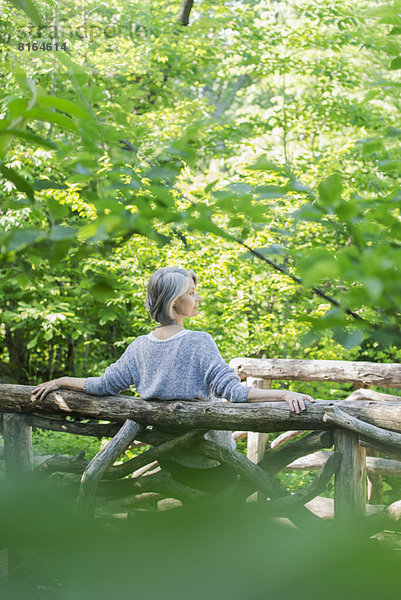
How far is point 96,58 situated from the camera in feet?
26.6

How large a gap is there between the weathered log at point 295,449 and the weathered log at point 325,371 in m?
1.66

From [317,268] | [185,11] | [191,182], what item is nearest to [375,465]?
[317,268]

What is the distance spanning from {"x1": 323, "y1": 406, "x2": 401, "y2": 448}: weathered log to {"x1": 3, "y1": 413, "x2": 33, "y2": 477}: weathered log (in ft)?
4.92

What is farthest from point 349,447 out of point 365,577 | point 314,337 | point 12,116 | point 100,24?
point 100,24

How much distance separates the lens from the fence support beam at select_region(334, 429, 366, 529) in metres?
2.52

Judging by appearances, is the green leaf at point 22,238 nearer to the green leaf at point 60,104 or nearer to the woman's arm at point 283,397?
the green leaf at point 60,104

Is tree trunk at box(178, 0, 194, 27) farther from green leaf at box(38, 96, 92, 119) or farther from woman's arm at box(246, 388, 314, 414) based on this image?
green leaf at box(38, 96, 92, 119)

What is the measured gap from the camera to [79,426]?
3.02m

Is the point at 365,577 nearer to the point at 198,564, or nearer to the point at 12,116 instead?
the point at 198,564

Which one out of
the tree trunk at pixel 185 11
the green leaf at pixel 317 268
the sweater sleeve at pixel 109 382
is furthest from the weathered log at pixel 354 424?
the tree trunk at pixel 185 11

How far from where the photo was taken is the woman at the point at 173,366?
2773mm

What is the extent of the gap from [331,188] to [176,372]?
5.89ft

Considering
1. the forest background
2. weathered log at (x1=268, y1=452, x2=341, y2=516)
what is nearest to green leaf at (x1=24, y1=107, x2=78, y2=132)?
the forest background

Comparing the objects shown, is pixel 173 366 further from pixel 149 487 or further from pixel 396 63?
pixel 396 63
